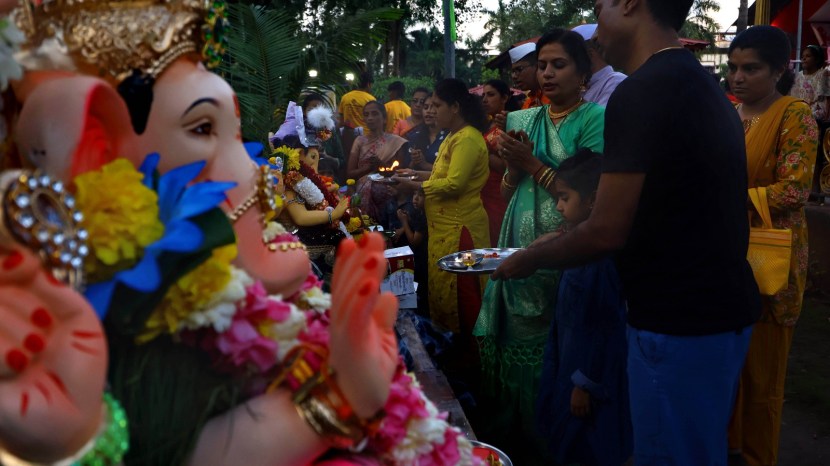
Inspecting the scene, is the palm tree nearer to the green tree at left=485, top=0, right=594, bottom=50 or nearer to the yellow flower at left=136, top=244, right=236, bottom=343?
the yellow flower at left=136, top=244, right=236, bottom=343

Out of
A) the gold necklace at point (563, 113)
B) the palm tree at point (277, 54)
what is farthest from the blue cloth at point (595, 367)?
the palm tree at point (277, 54)

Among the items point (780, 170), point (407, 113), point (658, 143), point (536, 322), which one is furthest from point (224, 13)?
point (407, 113)

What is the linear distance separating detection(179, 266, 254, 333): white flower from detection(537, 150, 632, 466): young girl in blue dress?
2.10 meters

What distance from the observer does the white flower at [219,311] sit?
122 centimetres

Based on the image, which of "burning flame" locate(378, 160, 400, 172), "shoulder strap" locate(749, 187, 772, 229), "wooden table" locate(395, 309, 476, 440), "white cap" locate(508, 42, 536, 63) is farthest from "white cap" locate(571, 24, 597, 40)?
"burning flame" locate(378, 160, 400, 172)

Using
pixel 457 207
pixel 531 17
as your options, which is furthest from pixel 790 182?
pixel 531 17

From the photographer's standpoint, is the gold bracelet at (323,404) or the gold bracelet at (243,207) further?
the gold bracelet at (243,207)

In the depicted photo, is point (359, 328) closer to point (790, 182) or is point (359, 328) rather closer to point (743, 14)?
point (790, 182)

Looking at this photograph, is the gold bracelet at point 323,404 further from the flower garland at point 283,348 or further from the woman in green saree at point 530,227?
the woman in green saree at point 530,227

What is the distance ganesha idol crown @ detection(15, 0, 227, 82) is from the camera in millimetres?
1271

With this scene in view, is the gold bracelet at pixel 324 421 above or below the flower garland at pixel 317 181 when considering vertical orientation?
below

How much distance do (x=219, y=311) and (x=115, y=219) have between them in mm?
248

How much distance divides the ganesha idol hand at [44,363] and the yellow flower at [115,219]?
10cm

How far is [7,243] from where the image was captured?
Result: 978mm
